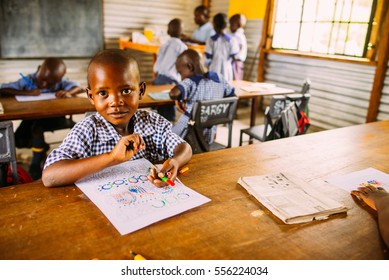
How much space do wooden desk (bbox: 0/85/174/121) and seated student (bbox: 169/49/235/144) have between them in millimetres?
180

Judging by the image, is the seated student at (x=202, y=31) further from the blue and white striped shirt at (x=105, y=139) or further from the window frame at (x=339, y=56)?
the blue and white striped shirt at (x=105, y=139)

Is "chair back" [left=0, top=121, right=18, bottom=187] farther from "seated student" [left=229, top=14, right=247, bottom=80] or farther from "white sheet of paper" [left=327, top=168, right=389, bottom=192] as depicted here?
"seated student" [left=229, top=14, right=247, bottom=80]

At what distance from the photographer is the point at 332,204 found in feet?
3.50

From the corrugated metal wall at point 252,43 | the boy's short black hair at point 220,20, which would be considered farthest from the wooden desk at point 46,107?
the corrugated metal wall at point 252,43

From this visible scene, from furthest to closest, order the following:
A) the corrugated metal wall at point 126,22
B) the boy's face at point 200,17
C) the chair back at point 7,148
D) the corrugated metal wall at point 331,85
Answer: the boy's face at point 200,17, the corrugated metal wall at point 126,22, the corrugated metal wall at point 331,85, the chair back at point 7,148

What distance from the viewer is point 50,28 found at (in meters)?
5.61

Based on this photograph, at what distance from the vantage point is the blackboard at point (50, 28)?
529 centimetres

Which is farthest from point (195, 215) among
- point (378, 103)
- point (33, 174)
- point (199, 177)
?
point (378, 103)

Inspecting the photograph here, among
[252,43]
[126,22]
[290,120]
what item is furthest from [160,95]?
[126,22]

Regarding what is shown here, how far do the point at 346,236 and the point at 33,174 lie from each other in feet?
9.22

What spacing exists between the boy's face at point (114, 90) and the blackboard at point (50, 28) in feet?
16.1

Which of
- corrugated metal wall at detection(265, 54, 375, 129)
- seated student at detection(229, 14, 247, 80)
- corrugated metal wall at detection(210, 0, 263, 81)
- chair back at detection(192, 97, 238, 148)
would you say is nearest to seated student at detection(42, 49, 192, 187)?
chair back at detection(192, 97, 238, 148)

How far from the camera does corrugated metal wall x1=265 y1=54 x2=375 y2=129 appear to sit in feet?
15.1

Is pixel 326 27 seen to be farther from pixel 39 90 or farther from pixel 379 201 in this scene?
pixel 379 201
